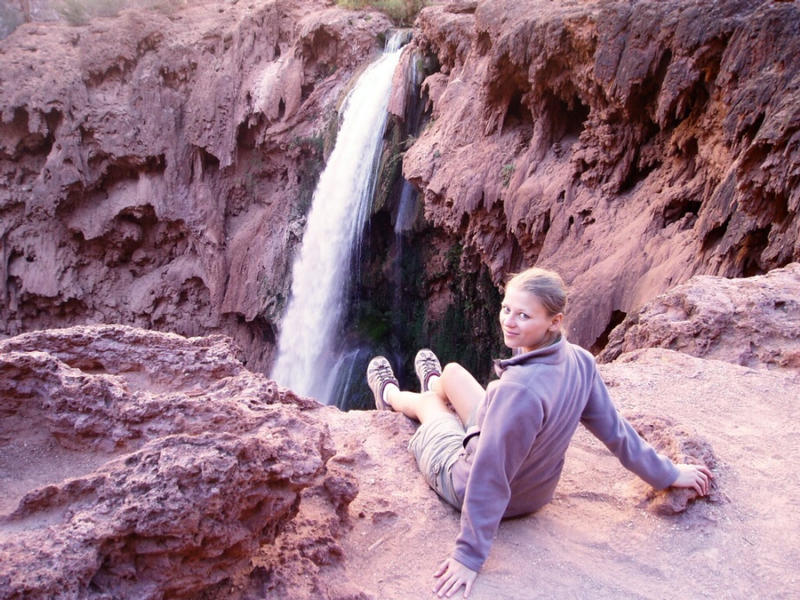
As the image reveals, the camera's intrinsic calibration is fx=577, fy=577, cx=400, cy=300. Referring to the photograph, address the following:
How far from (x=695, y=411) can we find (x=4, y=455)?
10.8 ft

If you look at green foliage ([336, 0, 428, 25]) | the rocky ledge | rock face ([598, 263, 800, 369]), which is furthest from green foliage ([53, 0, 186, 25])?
rock face ([598, 263, 800, 369])

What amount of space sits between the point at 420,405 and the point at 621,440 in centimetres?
115

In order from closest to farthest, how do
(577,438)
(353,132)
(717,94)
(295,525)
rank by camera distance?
(295,525) < (577,438) < (717,94) < (353,132)

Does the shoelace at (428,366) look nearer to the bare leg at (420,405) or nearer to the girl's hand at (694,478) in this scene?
the bare leg at (420,405)

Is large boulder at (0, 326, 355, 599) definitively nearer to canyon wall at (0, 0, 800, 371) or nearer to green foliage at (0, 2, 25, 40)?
canyon wall at (0, 0, 800, 371)

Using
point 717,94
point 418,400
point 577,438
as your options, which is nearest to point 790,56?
point 717,94

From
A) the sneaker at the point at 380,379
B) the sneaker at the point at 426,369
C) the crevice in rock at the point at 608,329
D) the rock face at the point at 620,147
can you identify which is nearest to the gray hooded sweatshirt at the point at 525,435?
the sneaker at the point at 426,369

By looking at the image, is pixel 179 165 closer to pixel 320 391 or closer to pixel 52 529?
pixel 320 391

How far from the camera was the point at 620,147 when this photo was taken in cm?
655

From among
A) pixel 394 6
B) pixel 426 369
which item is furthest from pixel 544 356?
pixel 394 6

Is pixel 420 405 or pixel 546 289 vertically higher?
pixel 546 289

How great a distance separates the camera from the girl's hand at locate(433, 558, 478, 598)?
1.83m

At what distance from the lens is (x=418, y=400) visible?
124 inches

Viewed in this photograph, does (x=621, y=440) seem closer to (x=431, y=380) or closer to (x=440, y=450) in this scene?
(x=440, y=450)
